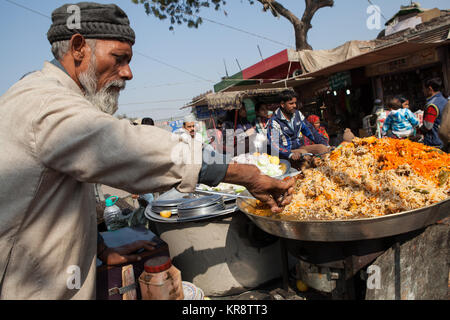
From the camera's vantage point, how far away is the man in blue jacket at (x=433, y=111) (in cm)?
549

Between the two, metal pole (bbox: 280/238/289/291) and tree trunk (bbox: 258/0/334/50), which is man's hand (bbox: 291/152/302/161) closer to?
metal pole (bbox: 280/238/289/291)

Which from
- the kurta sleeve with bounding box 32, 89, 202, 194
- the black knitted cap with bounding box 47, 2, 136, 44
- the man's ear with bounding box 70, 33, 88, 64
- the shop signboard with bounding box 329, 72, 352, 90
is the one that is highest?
the shop signboard with bounding box 329, 72, 352, 90

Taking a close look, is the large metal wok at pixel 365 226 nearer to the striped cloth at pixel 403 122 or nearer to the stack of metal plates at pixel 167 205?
the stack of metal plates at pixel 167 205

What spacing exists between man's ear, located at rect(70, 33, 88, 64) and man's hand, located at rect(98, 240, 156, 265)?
133 centimetres

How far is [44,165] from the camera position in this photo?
1.02 meters

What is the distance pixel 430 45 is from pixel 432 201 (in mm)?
8005

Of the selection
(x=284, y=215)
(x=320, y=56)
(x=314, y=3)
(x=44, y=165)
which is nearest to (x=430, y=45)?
(x=320, y=56)

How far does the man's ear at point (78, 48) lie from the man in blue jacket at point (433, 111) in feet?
20.8

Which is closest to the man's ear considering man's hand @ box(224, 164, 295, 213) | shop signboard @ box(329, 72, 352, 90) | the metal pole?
man's hand @ box(224, 164, 295, 213)

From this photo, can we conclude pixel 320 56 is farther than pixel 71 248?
Yes

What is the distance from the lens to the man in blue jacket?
549 centimetres

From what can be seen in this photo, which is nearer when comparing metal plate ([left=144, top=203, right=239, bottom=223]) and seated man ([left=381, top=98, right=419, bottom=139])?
metal plate ([left=144, top=203, right=239, bottom=223])
